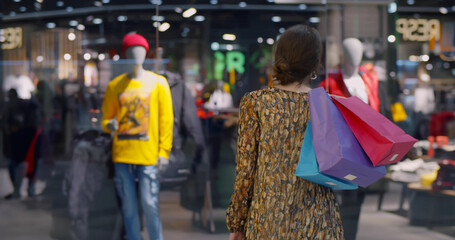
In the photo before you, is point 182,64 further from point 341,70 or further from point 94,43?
point 341,70

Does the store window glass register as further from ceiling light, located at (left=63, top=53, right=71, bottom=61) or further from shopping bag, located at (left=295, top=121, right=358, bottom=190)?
shopping bag, located at (left=295, top=121, right=358, bottom=190)

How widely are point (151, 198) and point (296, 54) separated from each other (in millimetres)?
2839

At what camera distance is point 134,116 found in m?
4.35

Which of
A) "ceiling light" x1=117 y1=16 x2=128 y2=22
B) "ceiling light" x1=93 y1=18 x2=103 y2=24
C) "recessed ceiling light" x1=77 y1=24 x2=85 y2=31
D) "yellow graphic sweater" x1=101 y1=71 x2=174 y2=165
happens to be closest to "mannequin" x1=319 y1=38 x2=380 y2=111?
"yellow graphic sweater" x1=101 y1=71 x2=174 y2=165

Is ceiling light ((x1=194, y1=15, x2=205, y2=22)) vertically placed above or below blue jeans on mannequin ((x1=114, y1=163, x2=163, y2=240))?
above

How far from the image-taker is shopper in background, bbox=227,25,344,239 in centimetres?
194

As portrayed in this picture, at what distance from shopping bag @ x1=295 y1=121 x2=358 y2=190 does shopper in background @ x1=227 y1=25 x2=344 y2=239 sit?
124 millimetres

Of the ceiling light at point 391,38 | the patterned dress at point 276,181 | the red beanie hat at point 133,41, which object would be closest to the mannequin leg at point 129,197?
the red beanie hat at point 133,41

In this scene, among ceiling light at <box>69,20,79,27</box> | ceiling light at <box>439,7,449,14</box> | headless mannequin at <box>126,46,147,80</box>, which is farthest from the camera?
ceiling light at <box>439,7,449,14</box>

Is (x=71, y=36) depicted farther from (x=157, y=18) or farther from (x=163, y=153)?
(x=163, y=153)

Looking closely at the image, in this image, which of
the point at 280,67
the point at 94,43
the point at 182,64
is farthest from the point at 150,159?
the point at 280,67

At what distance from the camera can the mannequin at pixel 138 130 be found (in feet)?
14.3

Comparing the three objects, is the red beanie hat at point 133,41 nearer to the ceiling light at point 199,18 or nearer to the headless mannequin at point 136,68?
the headless mannequin at point 136,68

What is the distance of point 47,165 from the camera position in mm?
4758
